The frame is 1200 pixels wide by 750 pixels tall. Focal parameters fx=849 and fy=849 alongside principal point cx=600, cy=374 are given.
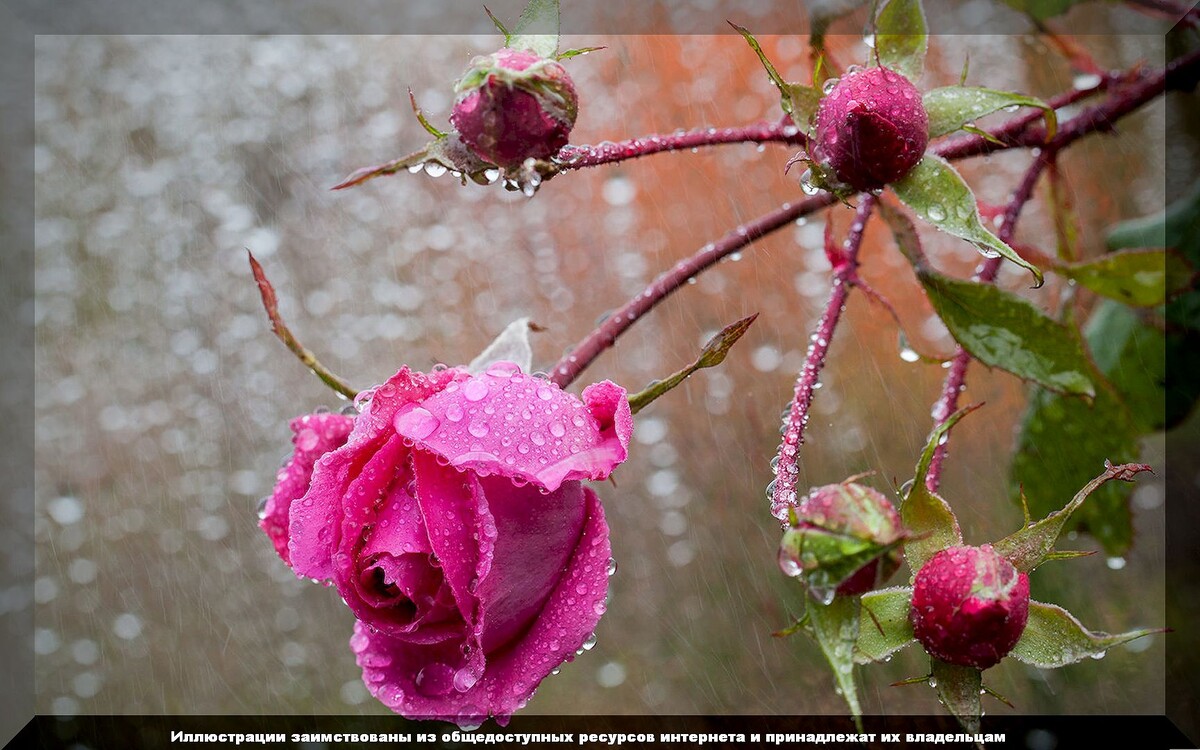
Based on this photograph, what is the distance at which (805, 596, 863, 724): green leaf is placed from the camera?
10.2 inches

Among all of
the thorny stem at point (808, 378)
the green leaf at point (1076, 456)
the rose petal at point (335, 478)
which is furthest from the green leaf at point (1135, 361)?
the rose petal at point (335, 478)

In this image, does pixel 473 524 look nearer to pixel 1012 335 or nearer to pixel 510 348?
pixel 510 348

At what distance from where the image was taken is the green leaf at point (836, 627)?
10.2 inches

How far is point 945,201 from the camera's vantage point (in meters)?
0.32

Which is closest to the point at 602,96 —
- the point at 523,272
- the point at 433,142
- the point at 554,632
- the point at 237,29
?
the point at 523,272

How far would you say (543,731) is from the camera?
0.90 metres

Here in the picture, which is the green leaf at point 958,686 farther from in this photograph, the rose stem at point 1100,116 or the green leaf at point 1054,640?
the rose stem at point 1100,116

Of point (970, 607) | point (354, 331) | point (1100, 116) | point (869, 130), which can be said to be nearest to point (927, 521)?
point (970, 607)

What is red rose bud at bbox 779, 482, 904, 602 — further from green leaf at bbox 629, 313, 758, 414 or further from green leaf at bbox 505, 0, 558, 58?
green leaf at bbox 505, 0, 558, 58

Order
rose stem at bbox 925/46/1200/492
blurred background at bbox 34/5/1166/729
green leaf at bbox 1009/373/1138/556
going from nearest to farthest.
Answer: rose stem at bbox 925/46/1200/492
green leaf at bbox 1009/373/1138/556
blurred background at bbox 34/5/1166/729

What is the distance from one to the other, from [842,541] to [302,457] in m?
0.21

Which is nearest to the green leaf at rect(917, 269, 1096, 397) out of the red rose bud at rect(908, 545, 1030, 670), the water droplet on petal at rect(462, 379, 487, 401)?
the red rose bud at rect(908, 545, 1030, 670)

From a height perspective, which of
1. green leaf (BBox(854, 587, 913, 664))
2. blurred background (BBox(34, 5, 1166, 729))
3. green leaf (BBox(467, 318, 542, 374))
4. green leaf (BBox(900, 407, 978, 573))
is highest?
green leaf (BBox(900, 407, 978, 573))

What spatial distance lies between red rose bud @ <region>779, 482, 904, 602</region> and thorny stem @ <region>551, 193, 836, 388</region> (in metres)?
0.13
